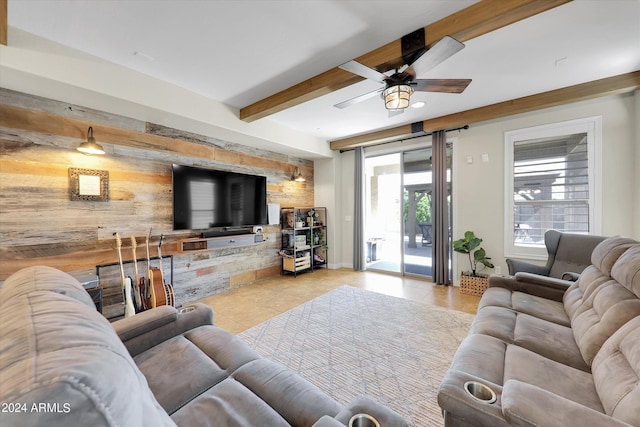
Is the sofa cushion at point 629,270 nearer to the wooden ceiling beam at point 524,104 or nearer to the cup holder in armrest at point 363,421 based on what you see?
the cup holder in armrest at point 363,421

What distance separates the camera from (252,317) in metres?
3.06

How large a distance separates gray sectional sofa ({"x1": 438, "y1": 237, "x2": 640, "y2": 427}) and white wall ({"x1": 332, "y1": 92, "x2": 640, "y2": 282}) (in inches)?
74.6

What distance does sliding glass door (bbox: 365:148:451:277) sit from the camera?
4.79m

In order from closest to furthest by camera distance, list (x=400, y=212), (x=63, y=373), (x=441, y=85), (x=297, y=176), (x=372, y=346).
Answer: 1. (x=63, y=373)
2. (x=441, y=85)
3. (x=372, y=346)
4. (x=400, y=212)
5. (x=297, y=176)

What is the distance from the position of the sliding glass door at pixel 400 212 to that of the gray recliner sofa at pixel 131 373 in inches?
158

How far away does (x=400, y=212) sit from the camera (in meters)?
5.02

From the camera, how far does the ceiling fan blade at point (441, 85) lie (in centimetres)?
219

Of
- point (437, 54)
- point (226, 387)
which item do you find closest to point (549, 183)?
point (437, 54)

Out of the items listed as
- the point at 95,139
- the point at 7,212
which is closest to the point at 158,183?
the point at 95,139

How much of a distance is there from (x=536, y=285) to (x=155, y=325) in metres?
3.14

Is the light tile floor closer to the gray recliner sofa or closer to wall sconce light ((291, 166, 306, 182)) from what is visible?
the gray recliner sofa

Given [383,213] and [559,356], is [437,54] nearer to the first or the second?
[559,356]

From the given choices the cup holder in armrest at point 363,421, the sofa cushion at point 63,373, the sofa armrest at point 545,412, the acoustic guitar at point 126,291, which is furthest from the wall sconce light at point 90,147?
the sofa armrest at point 545,412

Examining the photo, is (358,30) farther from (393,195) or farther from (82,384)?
(393,195)
